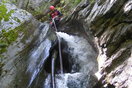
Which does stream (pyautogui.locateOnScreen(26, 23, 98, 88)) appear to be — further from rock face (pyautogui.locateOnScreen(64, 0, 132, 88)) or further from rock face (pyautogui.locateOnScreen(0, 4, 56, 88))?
rock face (pyautogui.locateOnScreen(64, 0, 132, 88))

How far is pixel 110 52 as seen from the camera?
6.62m

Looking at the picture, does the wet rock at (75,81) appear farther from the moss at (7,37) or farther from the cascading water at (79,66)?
the moss at (7,37)

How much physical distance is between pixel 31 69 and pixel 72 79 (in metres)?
A: 1.68

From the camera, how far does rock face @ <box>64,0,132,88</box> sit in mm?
5812

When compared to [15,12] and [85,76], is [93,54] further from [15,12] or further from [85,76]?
[15,12]

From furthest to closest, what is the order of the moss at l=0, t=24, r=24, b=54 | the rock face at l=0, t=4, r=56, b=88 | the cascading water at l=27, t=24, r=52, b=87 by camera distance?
the moss at l=0, t=24, r=24, b=54, the cascading water at l=27, t=24, r=52, b=87, the rock face at l=0, t=4, r=56, b=88

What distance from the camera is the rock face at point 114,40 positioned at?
5812 mm

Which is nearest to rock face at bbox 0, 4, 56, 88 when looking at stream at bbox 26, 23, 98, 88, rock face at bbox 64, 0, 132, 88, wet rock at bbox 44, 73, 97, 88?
stream at bbox 26, 23, 98, 88

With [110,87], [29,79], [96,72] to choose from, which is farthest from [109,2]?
[29,79]

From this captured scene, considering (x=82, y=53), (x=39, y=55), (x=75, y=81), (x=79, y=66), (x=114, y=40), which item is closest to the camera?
(x=114, y=40)

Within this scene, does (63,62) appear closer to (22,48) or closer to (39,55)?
(39,55)

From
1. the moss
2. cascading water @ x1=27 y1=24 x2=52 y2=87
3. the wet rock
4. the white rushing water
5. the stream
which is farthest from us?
the white rushing water

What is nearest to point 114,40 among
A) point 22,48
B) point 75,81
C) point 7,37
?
point 75,81

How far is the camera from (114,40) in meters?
6.53
